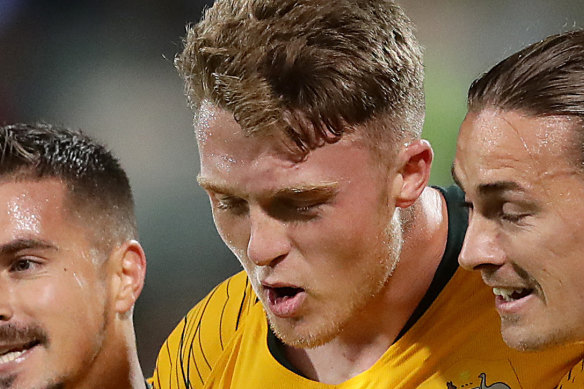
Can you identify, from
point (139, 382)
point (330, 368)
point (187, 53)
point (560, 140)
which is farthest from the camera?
point (139, 382)

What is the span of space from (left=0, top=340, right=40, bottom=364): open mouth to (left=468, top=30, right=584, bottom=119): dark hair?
1147 mm

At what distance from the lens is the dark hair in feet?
4.18

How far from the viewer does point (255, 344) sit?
179cm

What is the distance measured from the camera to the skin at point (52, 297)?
72.9 inches

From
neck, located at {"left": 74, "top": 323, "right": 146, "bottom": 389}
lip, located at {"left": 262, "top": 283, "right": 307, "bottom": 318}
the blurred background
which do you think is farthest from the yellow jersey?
the blurred background

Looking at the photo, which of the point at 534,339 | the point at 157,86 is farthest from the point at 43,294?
the point at 157,86

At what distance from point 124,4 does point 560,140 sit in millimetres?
2802

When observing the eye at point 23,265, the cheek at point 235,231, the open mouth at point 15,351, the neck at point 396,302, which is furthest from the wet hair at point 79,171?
the neck at point 396,302

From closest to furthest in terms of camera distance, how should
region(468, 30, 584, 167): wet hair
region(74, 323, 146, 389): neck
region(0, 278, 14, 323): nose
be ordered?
region(468, 30, 584, 167): wet hair, region(0, 278, 14, 323): nose, region(74, 323, 146, 389): neck

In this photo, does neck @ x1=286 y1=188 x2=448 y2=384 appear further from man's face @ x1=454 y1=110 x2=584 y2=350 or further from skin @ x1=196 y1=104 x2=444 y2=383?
man's face @ x1=454 y1=110 x2=584 y2=350

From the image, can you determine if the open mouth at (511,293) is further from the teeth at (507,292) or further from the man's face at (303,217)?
the man's face at (303,217)

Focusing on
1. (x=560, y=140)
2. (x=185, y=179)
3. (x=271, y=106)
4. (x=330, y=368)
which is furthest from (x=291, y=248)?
(x=185, y=179)

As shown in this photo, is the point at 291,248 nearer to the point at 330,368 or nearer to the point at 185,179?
the point at 330,368

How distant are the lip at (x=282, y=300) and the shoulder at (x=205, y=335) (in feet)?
1.12
